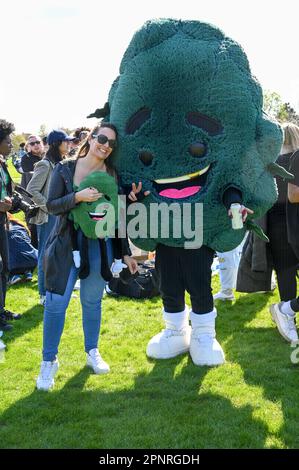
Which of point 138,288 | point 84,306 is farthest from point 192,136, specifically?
point 138,288

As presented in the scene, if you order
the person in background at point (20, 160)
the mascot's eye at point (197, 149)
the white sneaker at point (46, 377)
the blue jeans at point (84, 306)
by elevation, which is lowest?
the person in background at point (20, 160)

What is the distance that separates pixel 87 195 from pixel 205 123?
0.97 m

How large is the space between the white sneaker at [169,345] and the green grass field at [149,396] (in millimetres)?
75

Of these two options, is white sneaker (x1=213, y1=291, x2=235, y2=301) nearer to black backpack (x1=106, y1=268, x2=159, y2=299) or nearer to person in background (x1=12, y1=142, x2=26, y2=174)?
black backpack (x1=106, y1=268, x2=159, y2=299)

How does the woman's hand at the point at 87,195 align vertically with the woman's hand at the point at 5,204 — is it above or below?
above

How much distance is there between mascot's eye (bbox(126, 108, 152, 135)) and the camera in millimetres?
3938

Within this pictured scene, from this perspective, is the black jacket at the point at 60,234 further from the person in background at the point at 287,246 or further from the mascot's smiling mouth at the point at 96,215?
the person in background at the point at 287,246

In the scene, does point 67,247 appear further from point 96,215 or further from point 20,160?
point 20,160

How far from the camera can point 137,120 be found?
3.96 m

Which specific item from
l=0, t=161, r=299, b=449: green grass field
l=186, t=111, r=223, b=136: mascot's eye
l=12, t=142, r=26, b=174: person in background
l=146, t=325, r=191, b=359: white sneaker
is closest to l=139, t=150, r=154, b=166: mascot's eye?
l=186, t=111, r=223, b=136: mascot's eye

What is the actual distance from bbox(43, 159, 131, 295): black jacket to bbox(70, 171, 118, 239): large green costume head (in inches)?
3.3

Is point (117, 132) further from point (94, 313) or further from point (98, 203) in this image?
point (94, 313)

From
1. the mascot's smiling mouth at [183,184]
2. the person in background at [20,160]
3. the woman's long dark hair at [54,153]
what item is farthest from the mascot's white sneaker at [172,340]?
the person in background at [20,160]

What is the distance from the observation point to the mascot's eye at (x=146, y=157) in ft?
12.9
